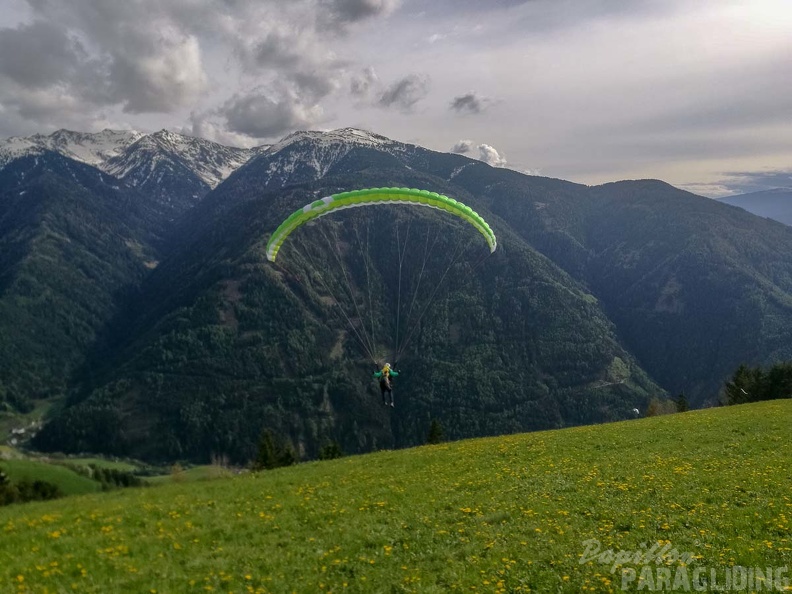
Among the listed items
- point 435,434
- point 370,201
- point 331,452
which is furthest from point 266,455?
point 370,201

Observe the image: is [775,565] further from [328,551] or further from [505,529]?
[328,551]

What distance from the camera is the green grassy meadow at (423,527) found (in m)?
11.1

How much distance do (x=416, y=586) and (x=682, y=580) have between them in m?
5.41

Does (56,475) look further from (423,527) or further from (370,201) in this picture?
(423,527)

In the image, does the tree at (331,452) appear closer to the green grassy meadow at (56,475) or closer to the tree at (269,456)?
the tree at (269,456)

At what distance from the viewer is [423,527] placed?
14414 millimetres

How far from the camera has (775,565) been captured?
10.6 m

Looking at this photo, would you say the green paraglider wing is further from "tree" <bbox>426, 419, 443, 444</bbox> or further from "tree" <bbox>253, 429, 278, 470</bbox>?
"tree" <bbox>426, 419, 443, 444</bbox>

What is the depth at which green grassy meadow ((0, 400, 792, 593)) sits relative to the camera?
36.3 feet

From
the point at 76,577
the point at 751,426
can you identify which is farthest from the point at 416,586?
the point at 751,426

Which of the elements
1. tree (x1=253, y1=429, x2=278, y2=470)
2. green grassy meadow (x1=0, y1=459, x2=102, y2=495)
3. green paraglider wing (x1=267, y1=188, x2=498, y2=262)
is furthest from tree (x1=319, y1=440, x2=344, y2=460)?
green grassy meadow (x1=0, y1=459, x2=102, y2=495)

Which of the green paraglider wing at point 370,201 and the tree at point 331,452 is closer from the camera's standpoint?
the green paraglider wing at point 370,201

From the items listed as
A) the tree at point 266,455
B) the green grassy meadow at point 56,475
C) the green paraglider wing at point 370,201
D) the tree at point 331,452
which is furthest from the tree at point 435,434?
the green grassy meadow at point 56,475

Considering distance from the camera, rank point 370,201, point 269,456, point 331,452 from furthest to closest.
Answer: point 269,456, point 331,452, point 370,201
